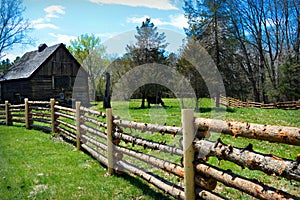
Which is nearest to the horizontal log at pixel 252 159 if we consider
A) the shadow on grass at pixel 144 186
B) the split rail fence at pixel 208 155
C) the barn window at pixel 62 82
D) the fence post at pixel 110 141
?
the split rail fence at pixel 208 155

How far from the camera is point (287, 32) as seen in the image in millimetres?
28844

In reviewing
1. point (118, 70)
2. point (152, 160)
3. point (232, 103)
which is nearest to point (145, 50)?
point (118, 70)

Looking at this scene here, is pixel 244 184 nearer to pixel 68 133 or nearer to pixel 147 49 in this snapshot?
pixel 68 133

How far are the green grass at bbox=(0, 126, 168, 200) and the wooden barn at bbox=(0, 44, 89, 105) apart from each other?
1849 cm

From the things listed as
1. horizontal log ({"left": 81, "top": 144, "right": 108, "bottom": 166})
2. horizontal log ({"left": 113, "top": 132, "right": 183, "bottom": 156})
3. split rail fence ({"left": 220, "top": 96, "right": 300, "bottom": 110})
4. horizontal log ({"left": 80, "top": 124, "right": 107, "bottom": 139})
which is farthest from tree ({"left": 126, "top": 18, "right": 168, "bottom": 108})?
horizontal log ({"left": 113, "top": 132, "right": 183, "bottom": 156})

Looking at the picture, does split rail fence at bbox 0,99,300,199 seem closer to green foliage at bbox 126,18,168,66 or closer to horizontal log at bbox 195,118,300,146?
horizontal log at bbox 195,118,300,146

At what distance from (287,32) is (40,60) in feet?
85.9

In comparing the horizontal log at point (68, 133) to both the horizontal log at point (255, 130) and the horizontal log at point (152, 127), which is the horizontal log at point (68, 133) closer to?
the horizontal log at point (152, 127)

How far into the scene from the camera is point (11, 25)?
27703mm

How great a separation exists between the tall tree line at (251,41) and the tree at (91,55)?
69.9 feet

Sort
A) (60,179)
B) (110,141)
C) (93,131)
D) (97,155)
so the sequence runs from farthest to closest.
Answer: (93,131)
(97,155)
(110,141)
(60,179)

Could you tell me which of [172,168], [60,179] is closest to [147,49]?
[60,179]

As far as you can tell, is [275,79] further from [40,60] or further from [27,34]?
[27,34]

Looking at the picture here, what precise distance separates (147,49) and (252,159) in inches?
816
